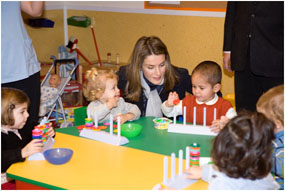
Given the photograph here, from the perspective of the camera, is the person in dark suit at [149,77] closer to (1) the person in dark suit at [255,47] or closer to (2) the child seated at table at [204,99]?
(2) the child seated at table at [204,99]

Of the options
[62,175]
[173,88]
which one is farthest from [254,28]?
[62,175]

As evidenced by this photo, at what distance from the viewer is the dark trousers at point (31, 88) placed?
260 cm

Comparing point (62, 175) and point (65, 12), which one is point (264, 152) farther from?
point (65, 12)

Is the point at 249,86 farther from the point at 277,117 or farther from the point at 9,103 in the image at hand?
the point at 9,103

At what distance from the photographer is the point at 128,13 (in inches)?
214

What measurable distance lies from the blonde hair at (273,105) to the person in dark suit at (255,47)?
22.5 inches

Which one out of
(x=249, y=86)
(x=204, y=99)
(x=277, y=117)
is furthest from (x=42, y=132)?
(x=249, y=86)

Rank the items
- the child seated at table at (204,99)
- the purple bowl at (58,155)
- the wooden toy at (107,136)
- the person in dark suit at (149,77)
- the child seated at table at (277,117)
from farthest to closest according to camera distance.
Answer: the person in dark suit at (149,77) < the child seated at table at (204,99) < the wooden toy at (107,136) < the purple bowl at (58,155) < the child seated at table at (277,117)

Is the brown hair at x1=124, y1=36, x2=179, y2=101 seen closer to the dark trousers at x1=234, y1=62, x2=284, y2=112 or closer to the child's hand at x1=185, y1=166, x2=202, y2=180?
the dark trousers at x1=234, y1=62, x2=284, y2=112

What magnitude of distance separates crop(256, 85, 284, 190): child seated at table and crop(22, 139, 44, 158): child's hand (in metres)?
1.07

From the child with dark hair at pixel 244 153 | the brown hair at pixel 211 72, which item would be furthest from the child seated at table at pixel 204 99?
the child with dark hair at pixel 244 153

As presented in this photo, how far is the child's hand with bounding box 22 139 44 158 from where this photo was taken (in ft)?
7.14

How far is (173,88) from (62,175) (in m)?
1.43

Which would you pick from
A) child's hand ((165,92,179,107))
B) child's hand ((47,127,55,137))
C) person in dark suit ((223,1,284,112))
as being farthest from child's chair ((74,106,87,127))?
person in dark suit ((223,1,284,112))
